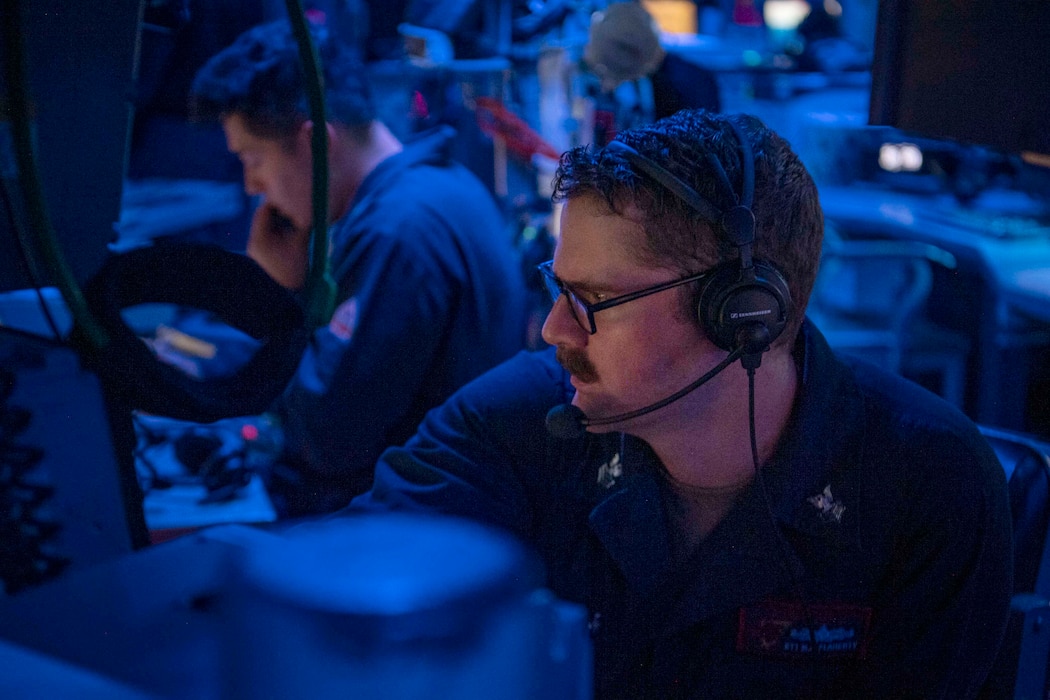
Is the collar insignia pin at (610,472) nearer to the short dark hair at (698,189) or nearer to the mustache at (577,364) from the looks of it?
the mustache at (577,364)

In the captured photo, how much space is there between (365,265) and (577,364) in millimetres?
720

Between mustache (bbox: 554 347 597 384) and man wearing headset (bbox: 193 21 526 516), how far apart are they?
24.3 inches

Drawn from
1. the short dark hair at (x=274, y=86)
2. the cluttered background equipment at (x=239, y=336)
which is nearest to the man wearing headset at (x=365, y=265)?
the short dark hair at (x=274, y=86)

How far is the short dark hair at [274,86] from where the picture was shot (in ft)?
6.15

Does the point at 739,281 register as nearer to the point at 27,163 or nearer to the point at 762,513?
the point at 762,513

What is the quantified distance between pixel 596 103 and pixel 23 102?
5.75 ft

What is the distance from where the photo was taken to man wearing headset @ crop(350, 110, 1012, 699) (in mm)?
1023

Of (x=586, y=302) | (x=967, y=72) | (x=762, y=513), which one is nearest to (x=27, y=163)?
(x=586, y=302)

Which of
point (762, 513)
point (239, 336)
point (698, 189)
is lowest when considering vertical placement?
point (239, 336)

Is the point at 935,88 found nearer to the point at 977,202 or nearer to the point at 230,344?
the point at 230,344

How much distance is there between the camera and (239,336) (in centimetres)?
206

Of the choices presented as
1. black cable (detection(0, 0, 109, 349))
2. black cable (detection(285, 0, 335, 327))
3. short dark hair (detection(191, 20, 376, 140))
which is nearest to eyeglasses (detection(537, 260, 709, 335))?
black cable (detection(285, 0, 335, 327))

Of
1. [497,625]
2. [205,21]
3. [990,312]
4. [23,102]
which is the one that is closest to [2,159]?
[23,102]

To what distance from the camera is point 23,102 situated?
63cm
